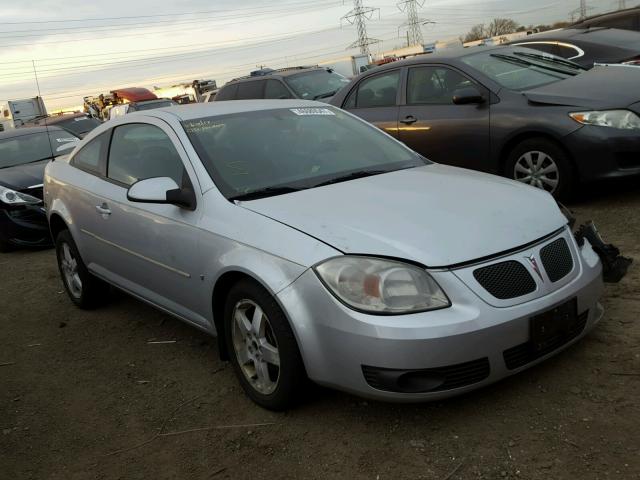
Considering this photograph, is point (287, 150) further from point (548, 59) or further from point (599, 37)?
point (599, 37)

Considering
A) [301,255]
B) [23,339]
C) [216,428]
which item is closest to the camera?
[301,255]

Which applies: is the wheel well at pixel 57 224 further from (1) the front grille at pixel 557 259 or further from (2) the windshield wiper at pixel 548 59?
(2) the windshield wiper at pixel 548 59

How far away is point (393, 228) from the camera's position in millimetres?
2857

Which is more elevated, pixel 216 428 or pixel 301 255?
pixel 301 255

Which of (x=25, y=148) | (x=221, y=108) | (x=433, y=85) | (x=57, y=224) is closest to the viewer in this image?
(x=221, y=108)

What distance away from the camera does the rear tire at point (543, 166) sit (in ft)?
18.7

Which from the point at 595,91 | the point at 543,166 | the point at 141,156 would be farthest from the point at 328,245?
the point at 595,91

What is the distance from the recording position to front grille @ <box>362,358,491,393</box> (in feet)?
8.67

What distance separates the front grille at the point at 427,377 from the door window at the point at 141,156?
168cm

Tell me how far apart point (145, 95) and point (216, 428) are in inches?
1108

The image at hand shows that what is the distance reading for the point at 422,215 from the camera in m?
2.98

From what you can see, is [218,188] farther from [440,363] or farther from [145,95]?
[145,95]

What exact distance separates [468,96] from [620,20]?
698cm

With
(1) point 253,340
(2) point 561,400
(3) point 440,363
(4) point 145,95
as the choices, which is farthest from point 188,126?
(4) point 145,95
